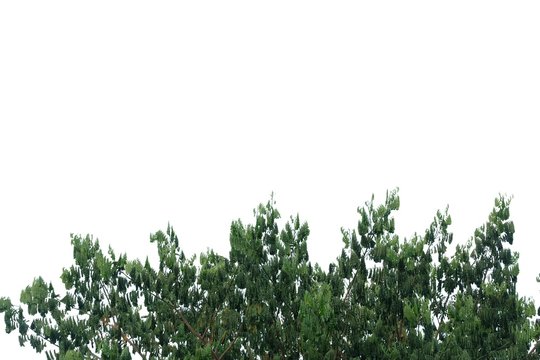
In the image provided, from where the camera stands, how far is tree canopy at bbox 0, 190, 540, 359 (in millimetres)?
17938

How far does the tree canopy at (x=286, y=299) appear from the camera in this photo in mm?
17938

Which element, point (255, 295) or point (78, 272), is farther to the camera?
point (78, 272)

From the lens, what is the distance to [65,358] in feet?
58.3

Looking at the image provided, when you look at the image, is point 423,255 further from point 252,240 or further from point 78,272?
point 78,272

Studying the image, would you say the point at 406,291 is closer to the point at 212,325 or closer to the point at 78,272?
the point at 212,325

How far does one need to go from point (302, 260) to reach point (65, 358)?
4.67 meters

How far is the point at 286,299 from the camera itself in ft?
60.5

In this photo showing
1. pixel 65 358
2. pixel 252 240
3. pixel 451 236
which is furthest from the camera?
pixel 451 236

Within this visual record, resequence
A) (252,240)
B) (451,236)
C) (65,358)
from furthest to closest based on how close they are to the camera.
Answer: (451,236)
(252,240)
(65,358)

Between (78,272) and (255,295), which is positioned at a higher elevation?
(78,272)

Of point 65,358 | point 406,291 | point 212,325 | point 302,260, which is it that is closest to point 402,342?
point 406,291

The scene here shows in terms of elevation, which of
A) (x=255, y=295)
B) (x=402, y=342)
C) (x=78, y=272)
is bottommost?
(x=402, y=342)

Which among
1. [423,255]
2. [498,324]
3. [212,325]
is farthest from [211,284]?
[498,324]

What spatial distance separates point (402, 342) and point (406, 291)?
1.01 meters
